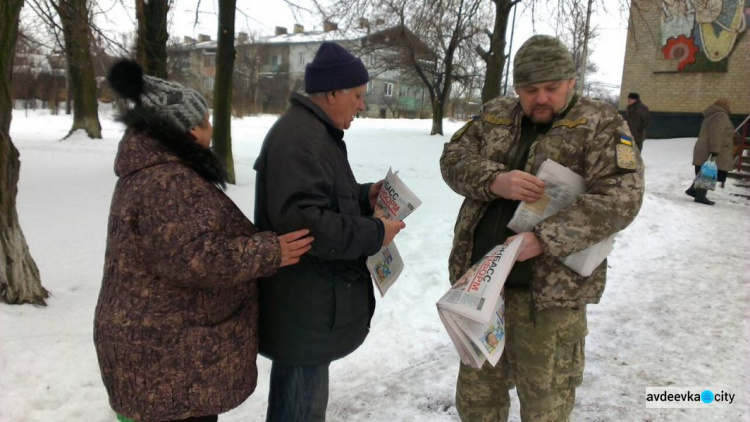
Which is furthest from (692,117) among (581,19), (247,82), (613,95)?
(247,82)

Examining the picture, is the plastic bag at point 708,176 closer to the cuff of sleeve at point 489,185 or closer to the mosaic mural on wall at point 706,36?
the cuff of sleeve at point 489,185

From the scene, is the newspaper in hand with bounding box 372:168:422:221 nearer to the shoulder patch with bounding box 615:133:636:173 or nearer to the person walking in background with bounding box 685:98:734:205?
the shoulder patch with bounding box 615:133:636:173

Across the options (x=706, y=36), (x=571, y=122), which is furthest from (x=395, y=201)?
(x=706, y=36)

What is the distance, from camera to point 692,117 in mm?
17766

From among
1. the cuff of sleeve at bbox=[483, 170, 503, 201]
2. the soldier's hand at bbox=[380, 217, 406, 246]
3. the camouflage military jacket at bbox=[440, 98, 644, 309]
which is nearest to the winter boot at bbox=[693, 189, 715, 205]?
the camouflage military jacket at bbox=[440, 98, 644, 309]

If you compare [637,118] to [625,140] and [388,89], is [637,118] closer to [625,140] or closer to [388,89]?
[625,140]

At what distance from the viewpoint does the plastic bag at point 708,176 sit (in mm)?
8180

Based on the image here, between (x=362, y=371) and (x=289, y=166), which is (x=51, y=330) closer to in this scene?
(x=362, y=371)

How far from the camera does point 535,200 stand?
1.93m

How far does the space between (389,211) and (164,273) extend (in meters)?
0.88

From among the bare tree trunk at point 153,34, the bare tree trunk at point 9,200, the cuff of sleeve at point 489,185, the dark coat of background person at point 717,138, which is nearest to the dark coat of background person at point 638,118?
the dark coat of background person at point 717,138

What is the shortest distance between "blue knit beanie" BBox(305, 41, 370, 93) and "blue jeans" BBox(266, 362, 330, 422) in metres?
1.05

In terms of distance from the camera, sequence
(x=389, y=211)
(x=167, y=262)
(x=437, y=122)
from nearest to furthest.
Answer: (x=167, y=262) < (x=389, y=211) < (x=437, y=122)

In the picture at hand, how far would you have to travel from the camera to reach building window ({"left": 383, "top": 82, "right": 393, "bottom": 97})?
53438mm
